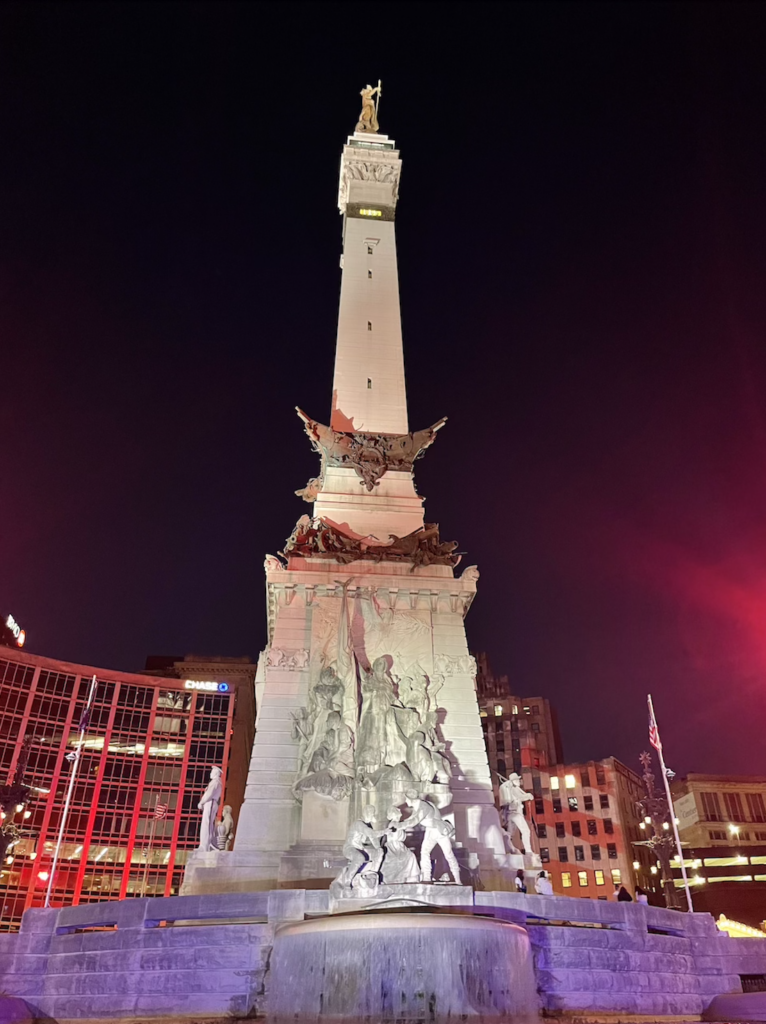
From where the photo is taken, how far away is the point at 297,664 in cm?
2333

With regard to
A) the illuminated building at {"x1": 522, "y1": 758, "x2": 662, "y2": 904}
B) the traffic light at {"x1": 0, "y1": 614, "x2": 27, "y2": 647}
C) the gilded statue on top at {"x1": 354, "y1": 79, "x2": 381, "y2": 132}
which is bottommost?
the illuminated building at {"x1": 522, "y1": 758, "x2": 662, "y2": 904}

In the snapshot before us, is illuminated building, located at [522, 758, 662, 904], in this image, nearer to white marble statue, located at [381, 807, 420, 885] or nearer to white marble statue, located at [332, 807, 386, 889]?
white marble statue, located at [381, 807, 420, 885]

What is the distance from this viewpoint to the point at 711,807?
75188 millimetres

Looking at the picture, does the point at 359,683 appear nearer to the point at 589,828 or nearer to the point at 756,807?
the point at 589,828

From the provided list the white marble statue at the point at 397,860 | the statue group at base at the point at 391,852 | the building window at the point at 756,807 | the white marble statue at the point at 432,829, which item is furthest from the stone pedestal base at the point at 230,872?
the building window at the point at 756,807

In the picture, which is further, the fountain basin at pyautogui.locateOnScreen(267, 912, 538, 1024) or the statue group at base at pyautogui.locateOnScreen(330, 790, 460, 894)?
the statue group at base at pyautogui.locateOnScreen(330, 790, 460, 894)

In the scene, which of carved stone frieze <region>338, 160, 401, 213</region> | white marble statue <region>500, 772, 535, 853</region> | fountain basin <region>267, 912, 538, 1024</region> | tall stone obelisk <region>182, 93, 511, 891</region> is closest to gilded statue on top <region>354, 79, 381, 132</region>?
carved stone frieze <region>338, 160, 401, 213</region>

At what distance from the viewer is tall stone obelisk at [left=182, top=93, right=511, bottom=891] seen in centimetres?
1970

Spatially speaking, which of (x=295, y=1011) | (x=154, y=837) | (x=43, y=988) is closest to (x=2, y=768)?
(x=154, y=837)

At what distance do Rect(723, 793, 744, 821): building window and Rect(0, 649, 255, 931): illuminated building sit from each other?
47.8 m

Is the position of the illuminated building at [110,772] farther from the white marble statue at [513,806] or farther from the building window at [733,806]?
the building window at [733,806]

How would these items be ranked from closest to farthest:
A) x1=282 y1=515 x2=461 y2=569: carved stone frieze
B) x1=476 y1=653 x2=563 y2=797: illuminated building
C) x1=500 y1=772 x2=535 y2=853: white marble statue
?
1. x1=500 y1=772 x2=535 y2=853: white marble statue
2. x1=282 y1=515 x2=461 y2=569: carved stone frieze
3. x1=476 y1=653 x2=563 y2=797: illuminated building

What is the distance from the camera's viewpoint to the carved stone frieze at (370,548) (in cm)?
2575

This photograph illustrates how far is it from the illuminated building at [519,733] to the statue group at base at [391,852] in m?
69.8
